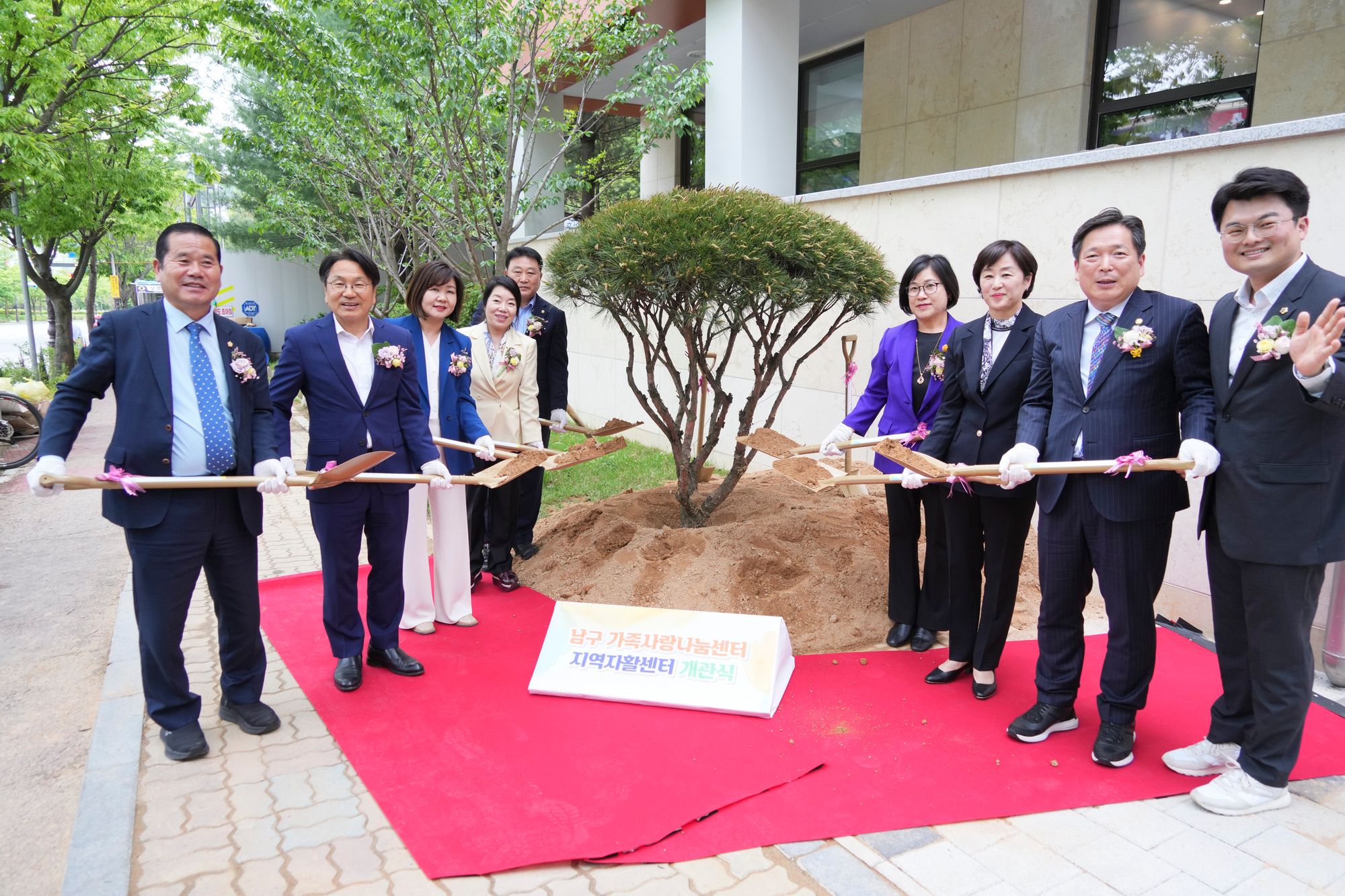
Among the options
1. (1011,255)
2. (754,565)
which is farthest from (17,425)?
(1011,255)

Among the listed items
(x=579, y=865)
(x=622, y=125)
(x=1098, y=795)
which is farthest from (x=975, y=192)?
(x=622, y=125)

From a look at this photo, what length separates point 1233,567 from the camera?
289 centimetres

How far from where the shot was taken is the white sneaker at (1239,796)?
276 cm

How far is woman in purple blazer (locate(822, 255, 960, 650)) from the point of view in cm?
395

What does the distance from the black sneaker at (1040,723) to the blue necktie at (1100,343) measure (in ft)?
4.16

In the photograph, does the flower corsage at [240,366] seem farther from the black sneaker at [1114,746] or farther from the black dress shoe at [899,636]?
the black sneaker at [1114,746]

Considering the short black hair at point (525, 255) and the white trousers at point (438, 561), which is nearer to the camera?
the white trousers at point (438, 561)

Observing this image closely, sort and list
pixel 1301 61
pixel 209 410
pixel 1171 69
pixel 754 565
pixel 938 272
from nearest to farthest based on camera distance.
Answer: pixel 209 410 → pixel 938 272 → pixel 754 565 → pixel 1301 61 → pixel 1171 69

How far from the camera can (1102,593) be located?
10.1 ft

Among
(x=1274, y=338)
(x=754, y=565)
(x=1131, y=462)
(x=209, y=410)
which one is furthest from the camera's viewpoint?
(x=754, y=565)

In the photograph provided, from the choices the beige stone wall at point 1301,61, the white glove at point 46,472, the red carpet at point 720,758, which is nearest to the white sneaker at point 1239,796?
the red carpet at point 720,758

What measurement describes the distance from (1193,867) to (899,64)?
909 cm

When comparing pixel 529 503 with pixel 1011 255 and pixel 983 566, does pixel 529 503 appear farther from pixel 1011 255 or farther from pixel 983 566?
pixel 1011 255

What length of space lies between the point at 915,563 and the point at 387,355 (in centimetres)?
276
